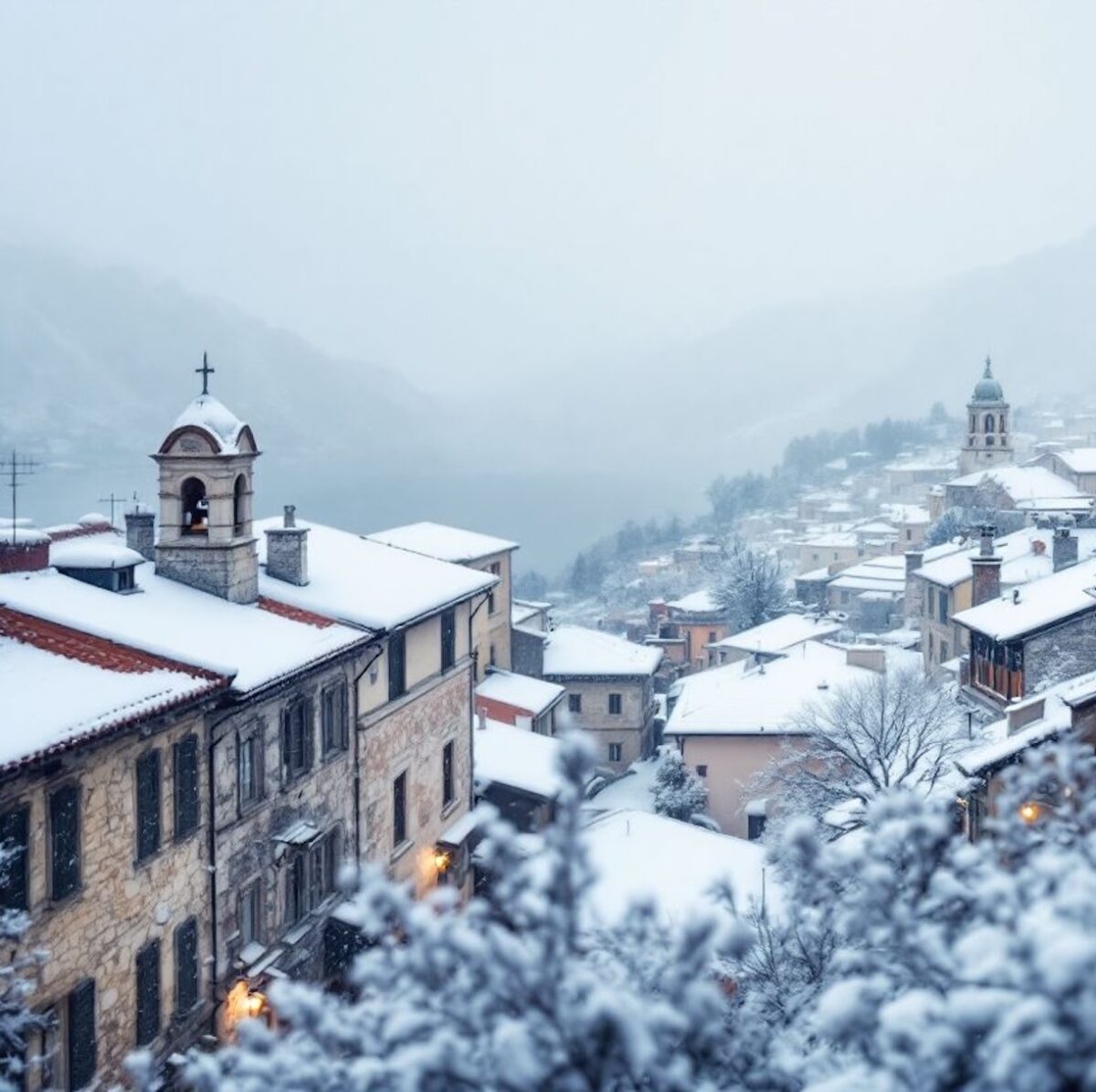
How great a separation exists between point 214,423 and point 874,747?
61.5 feet

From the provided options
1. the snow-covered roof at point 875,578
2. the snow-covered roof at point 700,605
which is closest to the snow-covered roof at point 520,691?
the snow-covered roof at point 700,605

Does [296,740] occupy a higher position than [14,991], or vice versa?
[14,991]

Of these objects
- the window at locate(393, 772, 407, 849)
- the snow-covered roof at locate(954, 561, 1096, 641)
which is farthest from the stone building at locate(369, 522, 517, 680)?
the window at locate(393, 772, 407, 849)

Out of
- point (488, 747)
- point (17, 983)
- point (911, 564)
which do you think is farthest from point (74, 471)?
point (17, 983)

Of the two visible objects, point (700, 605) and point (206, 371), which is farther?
point (700, 605)

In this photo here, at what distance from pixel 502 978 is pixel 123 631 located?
12781 millimetres

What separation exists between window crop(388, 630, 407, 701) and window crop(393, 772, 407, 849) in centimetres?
187

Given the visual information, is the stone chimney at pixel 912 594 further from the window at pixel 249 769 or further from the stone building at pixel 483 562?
the window at pixel 249 769

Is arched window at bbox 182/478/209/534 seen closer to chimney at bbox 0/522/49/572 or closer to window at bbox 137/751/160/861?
chimney at bbox 0/522/49/572

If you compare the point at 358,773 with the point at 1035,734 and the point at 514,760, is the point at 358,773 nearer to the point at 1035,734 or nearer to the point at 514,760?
the point at 1035,734

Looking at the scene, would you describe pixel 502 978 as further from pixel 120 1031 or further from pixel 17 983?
pixel 120 1031

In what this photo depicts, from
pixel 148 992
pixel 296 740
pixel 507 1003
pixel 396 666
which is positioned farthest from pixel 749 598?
pixel 507 1003

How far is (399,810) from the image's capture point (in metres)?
24.5

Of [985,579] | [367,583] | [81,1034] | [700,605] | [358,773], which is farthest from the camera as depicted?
[700,605]
